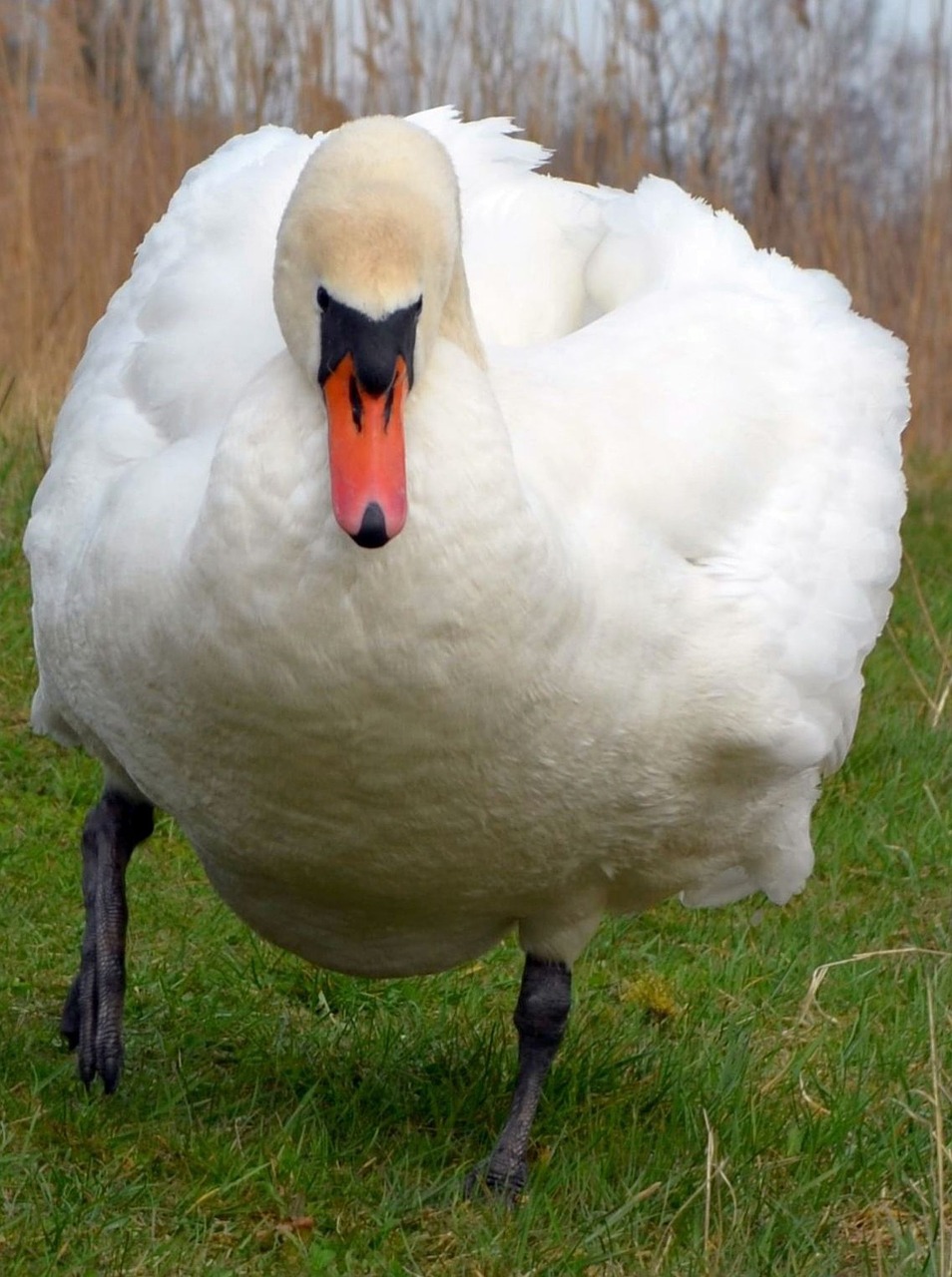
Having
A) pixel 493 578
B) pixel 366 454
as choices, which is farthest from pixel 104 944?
pixel 366 454

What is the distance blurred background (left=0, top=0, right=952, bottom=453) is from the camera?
818 cm

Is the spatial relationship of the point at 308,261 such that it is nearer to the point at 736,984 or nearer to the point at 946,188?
the point at 736,984

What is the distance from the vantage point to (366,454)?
283 cm

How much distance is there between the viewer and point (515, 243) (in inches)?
174

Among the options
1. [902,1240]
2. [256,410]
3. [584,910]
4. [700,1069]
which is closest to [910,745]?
[700,1069]

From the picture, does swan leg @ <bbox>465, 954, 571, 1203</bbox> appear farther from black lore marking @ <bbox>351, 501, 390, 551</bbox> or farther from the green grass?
black lore marking @ <bbox>351, 501, 390, 551</bbox>

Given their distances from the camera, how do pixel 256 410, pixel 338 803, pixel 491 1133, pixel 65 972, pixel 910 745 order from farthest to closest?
pixel 910 745, pixel 65 972, pixel 491 1133, pixel 338 803, pixel 256 410

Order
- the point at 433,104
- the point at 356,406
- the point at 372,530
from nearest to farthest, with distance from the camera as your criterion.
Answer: the point at 372,530, the point at 356,406, the point at 433,104

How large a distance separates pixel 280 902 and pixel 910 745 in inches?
126

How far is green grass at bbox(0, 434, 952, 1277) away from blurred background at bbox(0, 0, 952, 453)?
9.42 ft

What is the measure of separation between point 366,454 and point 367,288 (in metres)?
0.25

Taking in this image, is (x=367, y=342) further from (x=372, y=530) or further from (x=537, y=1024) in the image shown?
(x=537, y=1024)

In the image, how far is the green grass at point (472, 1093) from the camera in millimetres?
3443

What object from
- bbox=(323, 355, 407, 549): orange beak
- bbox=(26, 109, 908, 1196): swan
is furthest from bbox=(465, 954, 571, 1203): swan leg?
bbox=(323, 355, 407, 549): orange beak
